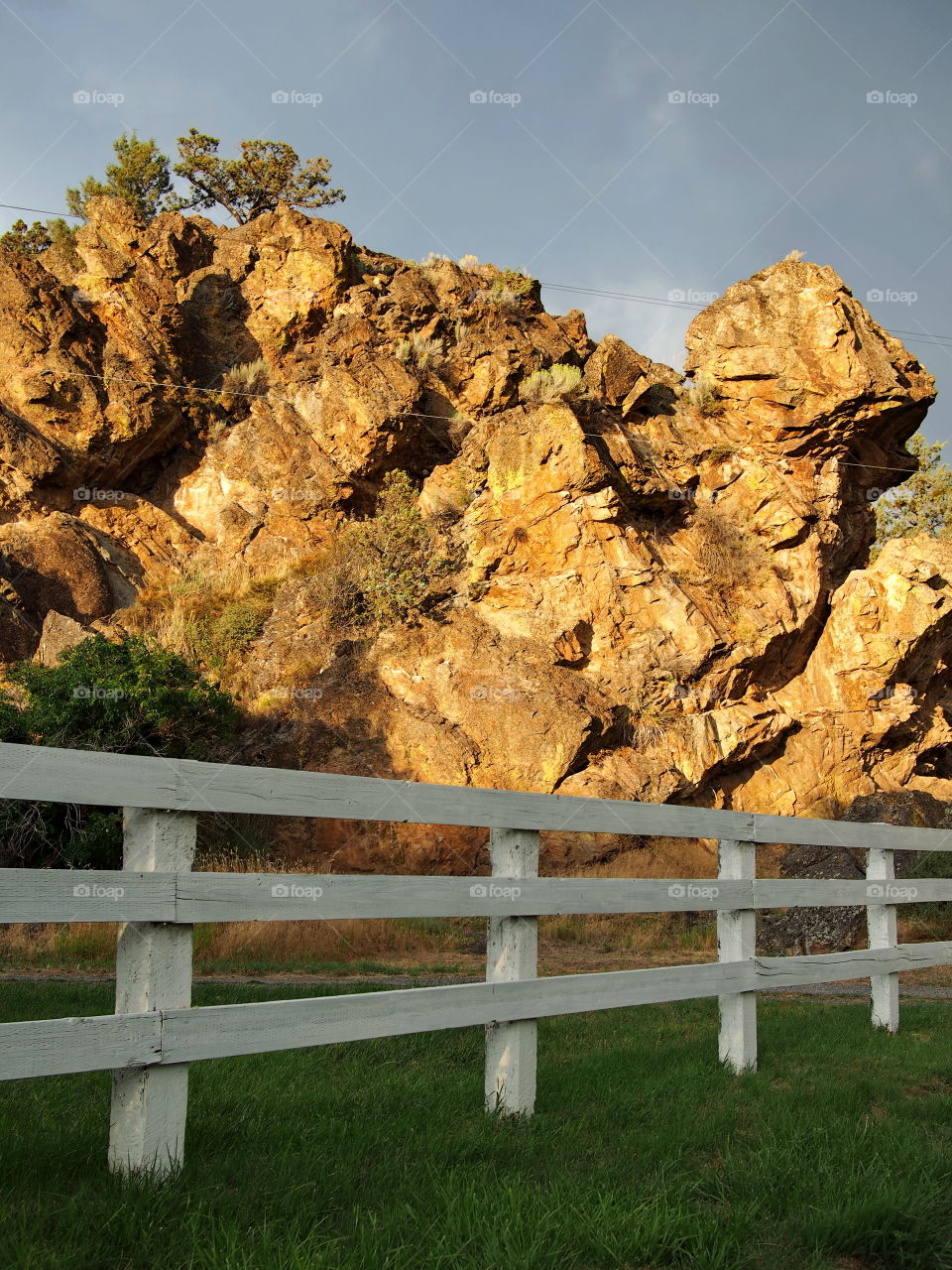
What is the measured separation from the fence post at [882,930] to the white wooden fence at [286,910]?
1.89m

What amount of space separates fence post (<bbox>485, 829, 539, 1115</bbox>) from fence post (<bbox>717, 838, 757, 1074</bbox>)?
1637 millimetres

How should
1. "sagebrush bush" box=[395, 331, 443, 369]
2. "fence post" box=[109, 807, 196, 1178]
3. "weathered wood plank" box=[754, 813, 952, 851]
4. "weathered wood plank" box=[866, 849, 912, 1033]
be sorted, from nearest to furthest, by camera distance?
1. "fence post" box=[109, 807, 196, 1178]
2. "weathered wood plank" box=[754, 813, 952, 851]
3. "weathered wood plank" box=[866, 849, 912, 1033]
4. "sagebrush bush" box=[395, 331, 443, 369]

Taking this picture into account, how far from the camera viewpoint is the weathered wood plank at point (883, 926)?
23.2 feet

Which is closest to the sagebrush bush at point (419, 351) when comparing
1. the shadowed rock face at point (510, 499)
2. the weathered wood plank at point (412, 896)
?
the shadowed rock face at point (510, 499)

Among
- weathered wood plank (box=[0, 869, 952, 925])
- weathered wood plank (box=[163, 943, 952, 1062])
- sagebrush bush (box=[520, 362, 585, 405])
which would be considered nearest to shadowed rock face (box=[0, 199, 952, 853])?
sagebrush bush (box=[520, 362, 585, 405])

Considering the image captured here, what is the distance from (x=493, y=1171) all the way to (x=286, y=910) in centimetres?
120

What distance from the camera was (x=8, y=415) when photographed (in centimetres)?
2388

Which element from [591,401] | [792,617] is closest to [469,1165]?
[792,617]

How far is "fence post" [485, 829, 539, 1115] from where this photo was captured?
14.4 feet

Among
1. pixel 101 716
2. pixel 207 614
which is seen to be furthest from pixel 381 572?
pixel 101 716

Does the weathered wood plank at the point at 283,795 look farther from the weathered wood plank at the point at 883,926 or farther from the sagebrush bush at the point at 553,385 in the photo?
the sagebrush bush at the point at 553,385

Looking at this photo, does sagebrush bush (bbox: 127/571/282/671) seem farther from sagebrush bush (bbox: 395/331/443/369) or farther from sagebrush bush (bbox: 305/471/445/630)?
sagebrush bush (bbox: 395/331/443/369)

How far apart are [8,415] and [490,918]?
23532 mm

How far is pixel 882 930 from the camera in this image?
23.7ft
